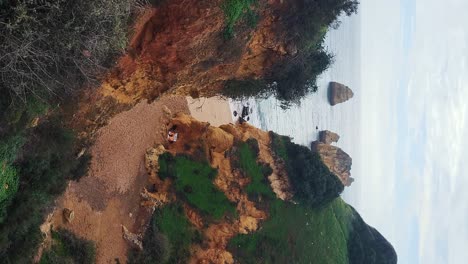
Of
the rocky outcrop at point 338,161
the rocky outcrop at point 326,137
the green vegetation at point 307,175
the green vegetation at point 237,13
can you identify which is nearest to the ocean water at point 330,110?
the rocky outcrop at point 326,137

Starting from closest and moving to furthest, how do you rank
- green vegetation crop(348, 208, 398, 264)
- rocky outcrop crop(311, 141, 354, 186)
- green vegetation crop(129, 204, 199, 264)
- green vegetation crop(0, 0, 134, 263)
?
1. green vegetation crop(0, 0, 134, 263)
2. green vegetation crop(129, 204, 199, 264)
3. green vegetation crop(348, 208, 398, 264)
4. rocky outcrop crop(311, 141, 354, 186)

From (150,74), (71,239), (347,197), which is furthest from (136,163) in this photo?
(347,197)

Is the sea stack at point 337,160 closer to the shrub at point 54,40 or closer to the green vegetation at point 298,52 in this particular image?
the green vegetation at point 298,52

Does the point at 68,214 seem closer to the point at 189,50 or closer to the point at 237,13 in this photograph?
the point at 189,50

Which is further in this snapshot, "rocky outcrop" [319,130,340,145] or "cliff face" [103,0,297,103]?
"rocky outcrop" [319,130,340,145]

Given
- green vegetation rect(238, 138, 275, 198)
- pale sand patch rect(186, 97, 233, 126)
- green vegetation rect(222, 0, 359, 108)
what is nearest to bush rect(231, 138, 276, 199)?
green vegetation rect(238, 138, 275, 198)

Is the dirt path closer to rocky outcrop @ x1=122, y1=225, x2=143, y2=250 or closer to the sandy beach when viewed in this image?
the sandy beach

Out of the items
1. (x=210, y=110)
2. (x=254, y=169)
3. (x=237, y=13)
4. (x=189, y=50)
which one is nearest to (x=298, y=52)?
(x=237, y=13)
